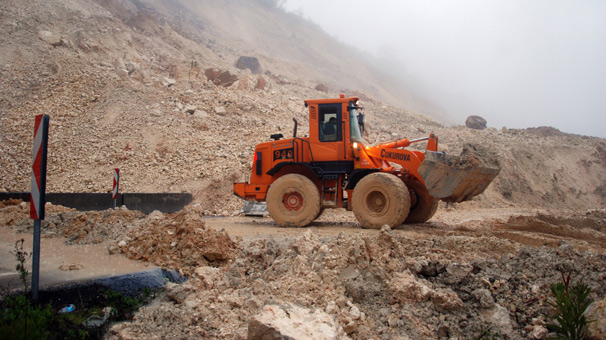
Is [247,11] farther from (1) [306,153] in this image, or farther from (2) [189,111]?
(1) [306,153]

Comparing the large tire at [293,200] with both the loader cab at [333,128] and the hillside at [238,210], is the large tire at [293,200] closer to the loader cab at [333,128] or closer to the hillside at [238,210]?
the hillside at [238,210]

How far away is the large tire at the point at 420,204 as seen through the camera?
8.80 meters

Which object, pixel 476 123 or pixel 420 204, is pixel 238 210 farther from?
pixel 476 123

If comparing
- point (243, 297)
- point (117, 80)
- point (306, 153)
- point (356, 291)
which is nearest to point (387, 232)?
point (356, 291)

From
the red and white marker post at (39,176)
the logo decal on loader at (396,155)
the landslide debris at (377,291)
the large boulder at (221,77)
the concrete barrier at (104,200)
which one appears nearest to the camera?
the landslide debris at (377,291)

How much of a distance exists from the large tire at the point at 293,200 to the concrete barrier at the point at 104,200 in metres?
4.26

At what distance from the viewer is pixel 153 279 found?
442cm

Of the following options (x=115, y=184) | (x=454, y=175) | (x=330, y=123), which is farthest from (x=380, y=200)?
(x=115, y=184)

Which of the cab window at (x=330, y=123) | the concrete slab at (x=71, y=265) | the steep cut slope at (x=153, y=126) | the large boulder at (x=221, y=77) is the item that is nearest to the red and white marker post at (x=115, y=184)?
the steep cut slope at (x=153, y=126)

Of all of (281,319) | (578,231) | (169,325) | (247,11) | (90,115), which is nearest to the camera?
(281,319)

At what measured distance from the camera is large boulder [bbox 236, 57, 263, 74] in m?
43.1

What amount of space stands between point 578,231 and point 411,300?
232 inches

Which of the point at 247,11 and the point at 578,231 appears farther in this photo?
the point at 247,11

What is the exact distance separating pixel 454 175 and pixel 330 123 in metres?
2.68
